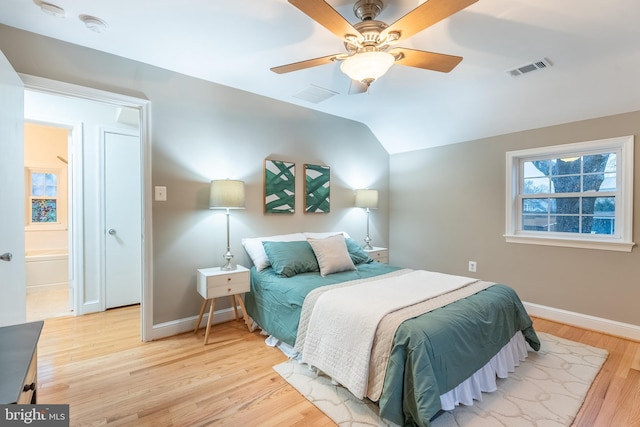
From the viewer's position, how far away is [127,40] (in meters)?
2.26

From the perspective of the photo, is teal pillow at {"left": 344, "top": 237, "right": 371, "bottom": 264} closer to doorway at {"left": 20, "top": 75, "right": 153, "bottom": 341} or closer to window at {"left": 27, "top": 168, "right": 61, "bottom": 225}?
doorway at {"left": 20, "top": 75, "right": 153, "bottom": 341}

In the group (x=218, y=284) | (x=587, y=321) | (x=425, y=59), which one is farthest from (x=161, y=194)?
(x=587, y=321)

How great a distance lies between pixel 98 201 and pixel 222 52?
2.32 metres

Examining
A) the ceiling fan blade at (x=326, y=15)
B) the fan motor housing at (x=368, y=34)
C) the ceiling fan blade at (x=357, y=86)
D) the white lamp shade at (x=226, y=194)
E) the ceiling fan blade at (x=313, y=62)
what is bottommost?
the white lamp shade at (x=226, y=194)

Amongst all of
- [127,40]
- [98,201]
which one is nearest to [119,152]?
[98,201]

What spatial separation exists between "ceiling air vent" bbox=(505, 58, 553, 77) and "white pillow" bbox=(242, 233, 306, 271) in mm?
2500

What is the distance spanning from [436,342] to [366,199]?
101 inches

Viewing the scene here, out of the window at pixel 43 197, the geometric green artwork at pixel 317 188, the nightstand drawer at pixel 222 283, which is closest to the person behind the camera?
the nightstand drawer at pixel 222 283

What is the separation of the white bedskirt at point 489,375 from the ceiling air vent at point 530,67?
2167 mm

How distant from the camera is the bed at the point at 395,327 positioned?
1562 mm

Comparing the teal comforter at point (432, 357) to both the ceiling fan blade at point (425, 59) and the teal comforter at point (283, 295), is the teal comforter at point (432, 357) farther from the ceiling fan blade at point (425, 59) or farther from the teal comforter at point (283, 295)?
the ceiling fan blade at point (425, 59)

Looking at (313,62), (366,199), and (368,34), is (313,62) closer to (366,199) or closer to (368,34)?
(368,34)

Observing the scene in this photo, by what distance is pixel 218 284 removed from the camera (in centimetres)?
263

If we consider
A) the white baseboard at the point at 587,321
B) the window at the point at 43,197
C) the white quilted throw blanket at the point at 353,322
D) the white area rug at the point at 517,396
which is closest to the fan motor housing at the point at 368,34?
the white quilted throw blanket at the point at 353,322
